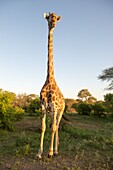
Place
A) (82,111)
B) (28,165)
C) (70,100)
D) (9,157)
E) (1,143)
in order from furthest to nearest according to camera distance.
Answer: (70,100) < (82,111) < (1,143) < (9,157) < (28,165)

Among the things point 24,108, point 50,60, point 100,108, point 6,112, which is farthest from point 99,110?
point 50,60

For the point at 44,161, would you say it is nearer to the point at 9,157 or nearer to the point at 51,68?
the point at 9,157

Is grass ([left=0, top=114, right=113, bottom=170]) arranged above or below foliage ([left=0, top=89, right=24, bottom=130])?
below

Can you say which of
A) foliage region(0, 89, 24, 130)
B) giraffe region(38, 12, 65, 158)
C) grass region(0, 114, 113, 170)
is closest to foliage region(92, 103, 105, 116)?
foliage region(0, 89, 24, 130)

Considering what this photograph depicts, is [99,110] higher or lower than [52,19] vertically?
lower

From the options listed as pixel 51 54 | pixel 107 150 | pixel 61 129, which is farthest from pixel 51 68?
pixel 61 129

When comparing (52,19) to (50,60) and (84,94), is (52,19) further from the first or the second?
(84,94)

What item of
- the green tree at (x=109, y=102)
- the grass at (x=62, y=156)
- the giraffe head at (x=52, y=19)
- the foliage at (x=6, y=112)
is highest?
the giraffe head at (x=52, y=19)

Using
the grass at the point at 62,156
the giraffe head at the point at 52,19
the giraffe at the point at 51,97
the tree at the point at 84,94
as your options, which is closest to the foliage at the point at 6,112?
the grass at the point at 62,156

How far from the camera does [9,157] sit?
6754 millimetres

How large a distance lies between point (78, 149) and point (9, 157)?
209 centimetres

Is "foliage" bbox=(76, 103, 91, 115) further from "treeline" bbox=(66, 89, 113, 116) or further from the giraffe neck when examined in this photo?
the giraffe neck

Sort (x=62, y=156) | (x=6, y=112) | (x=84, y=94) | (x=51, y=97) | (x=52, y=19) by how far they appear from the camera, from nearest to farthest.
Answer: (x=51, y=97) < (x=62, y=156) < (x=52, y=19) < (x=6, y=112) < (x=84, y=94)

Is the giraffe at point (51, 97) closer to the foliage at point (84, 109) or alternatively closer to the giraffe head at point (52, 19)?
the giraffe head at point (52, 19)
